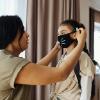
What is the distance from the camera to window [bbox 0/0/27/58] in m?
2.34

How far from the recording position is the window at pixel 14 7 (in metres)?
2.34

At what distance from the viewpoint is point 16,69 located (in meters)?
1.09

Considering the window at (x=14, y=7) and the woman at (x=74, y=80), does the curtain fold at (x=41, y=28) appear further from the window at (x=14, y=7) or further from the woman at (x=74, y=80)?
the woman at (x=74, y=80)

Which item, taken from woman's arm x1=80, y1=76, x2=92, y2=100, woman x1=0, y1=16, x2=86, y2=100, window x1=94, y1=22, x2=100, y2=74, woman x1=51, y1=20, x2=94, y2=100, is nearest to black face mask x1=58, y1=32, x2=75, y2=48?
woman x1=51, y1=20, x2=94, y2=100

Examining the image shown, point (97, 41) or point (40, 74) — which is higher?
point (97, 41)

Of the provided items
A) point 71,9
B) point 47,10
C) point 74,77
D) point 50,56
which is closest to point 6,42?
point 50,56

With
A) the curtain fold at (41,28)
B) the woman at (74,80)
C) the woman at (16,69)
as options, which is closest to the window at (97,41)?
the curtain fold at (41,28)

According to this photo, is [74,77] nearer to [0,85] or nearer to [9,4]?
[0,85]

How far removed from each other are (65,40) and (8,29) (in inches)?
25.8

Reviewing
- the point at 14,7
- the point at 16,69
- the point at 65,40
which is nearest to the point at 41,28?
the point at 14,7

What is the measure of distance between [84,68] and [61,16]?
1261mm

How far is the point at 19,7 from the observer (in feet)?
8.16

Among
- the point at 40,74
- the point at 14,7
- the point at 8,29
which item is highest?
the point at 14,7

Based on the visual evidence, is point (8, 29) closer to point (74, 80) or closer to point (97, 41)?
point (74, 80)
